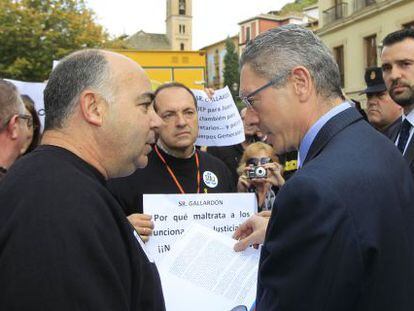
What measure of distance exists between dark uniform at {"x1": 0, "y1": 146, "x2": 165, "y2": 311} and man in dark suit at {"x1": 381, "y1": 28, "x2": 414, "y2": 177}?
9.35ft

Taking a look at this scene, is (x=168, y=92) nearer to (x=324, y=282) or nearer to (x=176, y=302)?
(x=176, y=302)

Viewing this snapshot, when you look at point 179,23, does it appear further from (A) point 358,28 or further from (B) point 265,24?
(A) point 358,28

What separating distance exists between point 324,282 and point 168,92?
240 cm

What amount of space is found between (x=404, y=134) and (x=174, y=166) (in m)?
1.79

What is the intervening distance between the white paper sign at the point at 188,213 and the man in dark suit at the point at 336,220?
1.10m

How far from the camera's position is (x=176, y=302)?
96.3 inches

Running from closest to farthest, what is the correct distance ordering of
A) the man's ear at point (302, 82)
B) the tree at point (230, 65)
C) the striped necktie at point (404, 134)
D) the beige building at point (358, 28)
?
the man's ear at point (302, 82)
the striped necktie at point (404, 134)
the beige building at point (358, 28)
the tree at point (230, 65)

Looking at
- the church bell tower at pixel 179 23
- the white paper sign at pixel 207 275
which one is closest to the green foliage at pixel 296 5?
the church bell tower at pixel 179 23

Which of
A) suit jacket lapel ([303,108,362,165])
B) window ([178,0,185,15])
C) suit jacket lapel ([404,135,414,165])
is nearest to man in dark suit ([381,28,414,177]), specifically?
suit jacket lapel ([404,135,414,165])

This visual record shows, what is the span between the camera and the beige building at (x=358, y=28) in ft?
78.5

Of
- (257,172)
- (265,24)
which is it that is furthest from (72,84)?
(265,24)

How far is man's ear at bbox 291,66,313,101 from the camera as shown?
5.78 ft

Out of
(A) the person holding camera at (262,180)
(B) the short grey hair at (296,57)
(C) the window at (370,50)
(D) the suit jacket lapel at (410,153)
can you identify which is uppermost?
(C) the window at (370,50)

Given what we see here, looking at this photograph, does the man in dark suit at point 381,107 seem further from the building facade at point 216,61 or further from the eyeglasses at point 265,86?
the building facade at point 216,61
